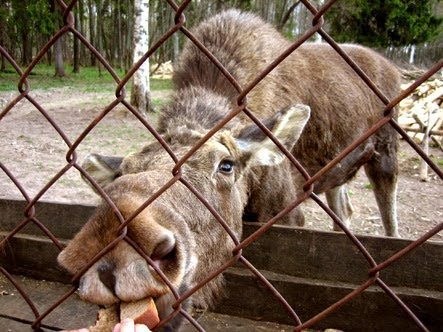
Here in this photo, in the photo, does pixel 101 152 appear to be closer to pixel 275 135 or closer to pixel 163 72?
pixel 275 135

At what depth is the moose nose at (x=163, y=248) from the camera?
1.58 m

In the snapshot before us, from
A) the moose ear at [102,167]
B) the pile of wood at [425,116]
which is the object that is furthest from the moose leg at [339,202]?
the moose ear at [102,167]

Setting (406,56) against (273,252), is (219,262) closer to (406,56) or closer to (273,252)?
(273,252)

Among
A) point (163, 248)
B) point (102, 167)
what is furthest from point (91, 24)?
point (163, 248)

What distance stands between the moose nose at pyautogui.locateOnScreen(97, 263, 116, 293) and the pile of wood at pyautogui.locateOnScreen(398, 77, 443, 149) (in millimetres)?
8858

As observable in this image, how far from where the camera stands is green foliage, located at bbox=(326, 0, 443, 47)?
22.2 m

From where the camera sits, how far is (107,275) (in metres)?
1.54

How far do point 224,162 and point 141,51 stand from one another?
10.2 metres

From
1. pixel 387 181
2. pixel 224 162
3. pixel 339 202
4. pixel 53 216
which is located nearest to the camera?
pixel 224 162

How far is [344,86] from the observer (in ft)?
17.6

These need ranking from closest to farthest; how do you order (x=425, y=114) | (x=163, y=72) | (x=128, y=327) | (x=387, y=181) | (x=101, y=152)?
(x=128, y=327)
(x=387, y=181)
(x=101, y=152)
(x=425, y=114)
(x=163, y=72)

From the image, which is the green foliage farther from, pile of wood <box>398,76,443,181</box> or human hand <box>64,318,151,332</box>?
human hand <box>64,318,151,332</box>

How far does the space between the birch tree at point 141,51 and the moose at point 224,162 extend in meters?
7.59

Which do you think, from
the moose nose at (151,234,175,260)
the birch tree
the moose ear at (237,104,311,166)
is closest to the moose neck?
the moose ear at (237,104,311,166)
